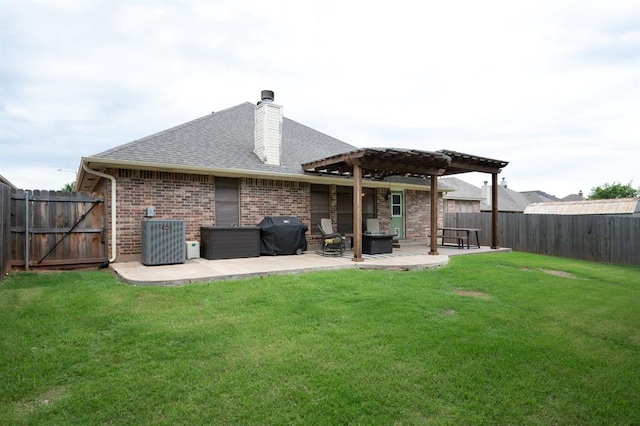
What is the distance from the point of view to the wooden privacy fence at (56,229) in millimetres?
7527

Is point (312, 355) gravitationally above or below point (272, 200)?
below

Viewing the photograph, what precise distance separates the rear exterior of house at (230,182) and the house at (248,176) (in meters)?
0.02

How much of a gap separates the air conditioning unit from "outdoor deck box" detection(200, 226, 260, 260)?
30.7 inches

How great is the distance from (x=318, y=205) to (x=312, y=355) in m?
8.38

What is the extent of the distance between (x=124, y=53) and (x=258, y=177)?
5.22 metres

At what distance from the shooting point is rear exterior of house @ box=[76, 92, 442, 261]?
27.6 ft

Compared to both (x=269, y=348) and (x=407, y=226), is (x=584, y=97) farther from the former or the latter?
(x=269, y=348)

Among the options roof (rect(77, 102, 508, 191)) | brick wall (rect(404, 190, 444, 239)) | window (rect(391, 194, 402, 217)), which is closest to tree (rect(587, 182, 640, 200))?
brick wall (rect(404, 190, 444, 239))

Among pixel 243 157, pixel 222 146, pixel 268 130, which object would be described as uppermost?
pixel 268 130

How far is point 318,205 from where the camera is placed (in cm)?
1162

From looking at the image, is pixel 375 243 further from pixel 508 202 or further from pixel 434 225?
pixel 508 202

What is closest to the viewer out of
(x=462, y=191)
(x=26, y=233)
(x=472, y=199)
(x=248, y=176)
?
(x=26, y=233)

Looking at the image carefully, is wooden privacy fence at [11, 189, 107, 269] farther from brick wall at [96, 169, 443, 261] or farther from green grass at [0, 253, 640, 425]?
green grass at [0, 253, 640, 425]

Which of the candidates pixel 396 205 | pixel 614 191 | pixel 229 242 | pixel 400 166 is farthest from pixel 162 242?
pixel 614 191
